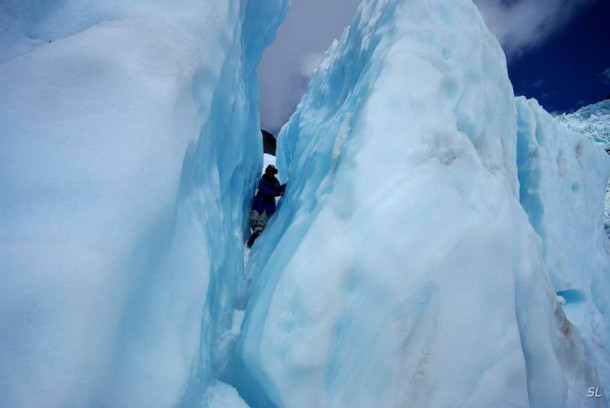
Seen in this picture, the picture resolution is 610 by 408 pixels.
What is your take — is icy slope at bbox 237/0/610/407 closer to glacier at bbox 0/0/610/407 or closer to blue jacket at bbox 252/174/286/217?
glacier at bbox 0/0/610/407

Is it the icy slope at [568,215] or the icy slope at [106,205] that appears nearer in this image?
the icy slope at [106,205]

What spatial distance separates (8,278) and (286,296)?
1.28 meters

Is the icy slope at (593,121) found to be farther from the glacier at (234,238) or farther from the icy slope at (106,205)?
the icy slope at (106,205)

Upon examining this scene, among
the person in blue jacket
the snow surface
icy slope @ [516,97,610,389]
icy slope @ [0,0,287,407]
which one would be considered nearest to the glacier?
icy slope @ [0,0,287,407]

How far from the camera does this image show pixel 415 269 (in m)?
1.79

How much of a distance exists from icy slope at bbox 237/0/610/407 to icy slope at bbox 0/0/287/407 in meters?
0.60

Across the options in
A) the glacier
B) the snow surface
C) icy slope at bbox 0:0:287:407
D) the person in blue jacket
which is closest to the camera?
icy slope at bbox 0:0:287:407

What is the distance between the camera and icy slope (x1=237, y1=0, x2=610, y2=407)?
67.3 inches

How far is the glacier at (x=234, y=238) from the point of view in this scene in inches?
43.4

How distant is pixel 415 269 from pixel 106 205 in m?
1.69

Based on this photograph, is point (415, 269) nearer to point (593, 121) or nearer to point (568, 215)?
point (568, 215)

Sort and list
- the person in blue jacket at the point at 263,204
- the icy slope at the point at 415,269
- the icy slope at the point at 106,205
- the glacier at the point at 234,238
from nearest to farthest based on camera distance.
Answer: the icy slope at the point at 106,205 → the glacier at the point at 234,238 → the icy slope at the point at 415,269 → the person in blue jacket at the point at 263,204

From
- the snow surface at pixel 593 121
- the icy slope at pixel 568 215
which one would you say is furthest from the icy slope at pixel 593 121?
the icy slope at pixel 568 215

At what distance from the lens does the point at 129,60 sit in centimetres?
154
